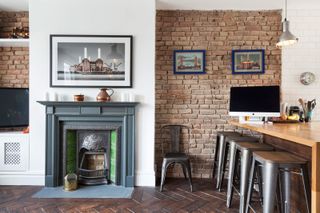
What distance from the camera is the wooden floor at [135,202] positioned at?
258 cm

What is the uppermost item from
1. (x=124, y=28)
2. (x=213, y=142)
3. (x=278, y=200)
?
(x=124, y=28)

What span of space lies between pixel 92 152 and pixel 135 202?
1.05m

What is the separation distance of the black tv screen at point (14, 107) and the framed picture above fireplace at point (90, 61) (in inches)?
22.6

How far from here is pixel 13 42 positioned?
3479mm

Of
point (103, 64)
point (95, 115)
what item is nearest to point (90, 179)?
point (95, 115)

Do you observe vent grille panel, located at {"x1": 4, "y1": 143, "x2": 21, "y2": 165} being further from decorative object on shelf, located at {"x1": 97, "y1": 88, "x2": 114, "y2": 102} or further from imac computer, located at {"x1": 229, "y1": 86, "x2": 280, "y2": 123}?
imac computer, located at {"x1": 229, "y1": 86, "x2": 280, "y2": 123}

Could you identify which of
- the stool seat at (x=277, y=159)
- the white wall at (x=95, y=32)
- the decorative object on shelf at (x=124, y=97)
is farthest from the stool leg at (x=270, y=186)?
the decorative object on shelf at (x=124, y=97)

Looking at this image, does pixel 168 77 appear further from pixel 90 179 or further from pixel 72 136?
pixel 90 179

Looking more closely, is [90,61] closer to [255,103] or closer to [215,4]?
[215,4]

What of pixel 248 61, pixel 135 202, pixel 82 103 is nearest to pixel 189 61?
pixel 248 61

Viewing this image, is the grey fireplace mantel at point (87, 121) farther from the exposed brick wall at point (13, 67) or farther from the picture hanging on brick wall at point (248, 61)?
the picture hanging on brick wall at point (248, 61)

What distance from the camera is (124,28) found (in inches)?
131

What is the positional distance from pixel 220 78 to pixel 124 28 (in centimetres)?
173

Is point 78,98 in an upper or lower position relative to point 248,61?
lower
